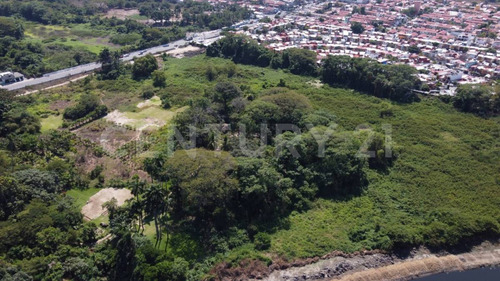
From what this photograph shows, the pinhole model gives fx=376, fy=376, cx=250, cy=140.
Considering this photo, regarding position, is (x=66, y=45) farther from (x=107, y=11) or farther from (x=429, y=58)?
(x=429, y=58)

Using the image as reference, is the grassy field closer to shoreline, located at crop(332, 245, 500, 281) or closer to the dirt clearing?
the dirt clearing

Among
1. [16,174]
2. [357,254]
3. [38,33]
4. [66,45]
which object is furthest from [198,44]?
[357,254]

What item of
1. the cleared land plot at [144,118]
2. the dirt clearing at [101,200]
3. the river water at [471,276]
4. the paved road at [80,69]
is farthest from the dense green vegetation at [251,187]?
the paved road at [80,69]

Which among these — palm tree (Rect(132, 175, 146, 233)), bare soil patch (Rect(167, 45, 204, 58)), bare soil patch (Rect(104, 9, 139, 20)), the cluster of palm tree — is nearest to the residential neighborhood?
bare soil patch (Rect(167, 45, 204, 58))

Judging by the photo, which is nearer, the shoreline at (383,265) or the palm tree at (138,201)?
the shoreline at (383,265)

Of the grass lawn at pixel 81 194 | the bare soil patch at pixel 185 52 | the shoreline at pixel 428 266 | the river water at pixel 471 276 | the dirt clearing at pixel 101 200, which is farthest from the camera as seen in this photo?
the bare soil patch at pixel 185 52

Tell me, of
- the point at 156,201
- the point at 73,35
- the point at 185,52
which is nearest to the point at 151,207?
the point at 156,201

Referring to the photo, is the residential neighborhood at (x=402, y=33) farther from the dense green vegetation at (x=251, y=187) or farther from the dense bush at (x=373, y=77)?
the dense green vegetation at (x=251, y=187)
